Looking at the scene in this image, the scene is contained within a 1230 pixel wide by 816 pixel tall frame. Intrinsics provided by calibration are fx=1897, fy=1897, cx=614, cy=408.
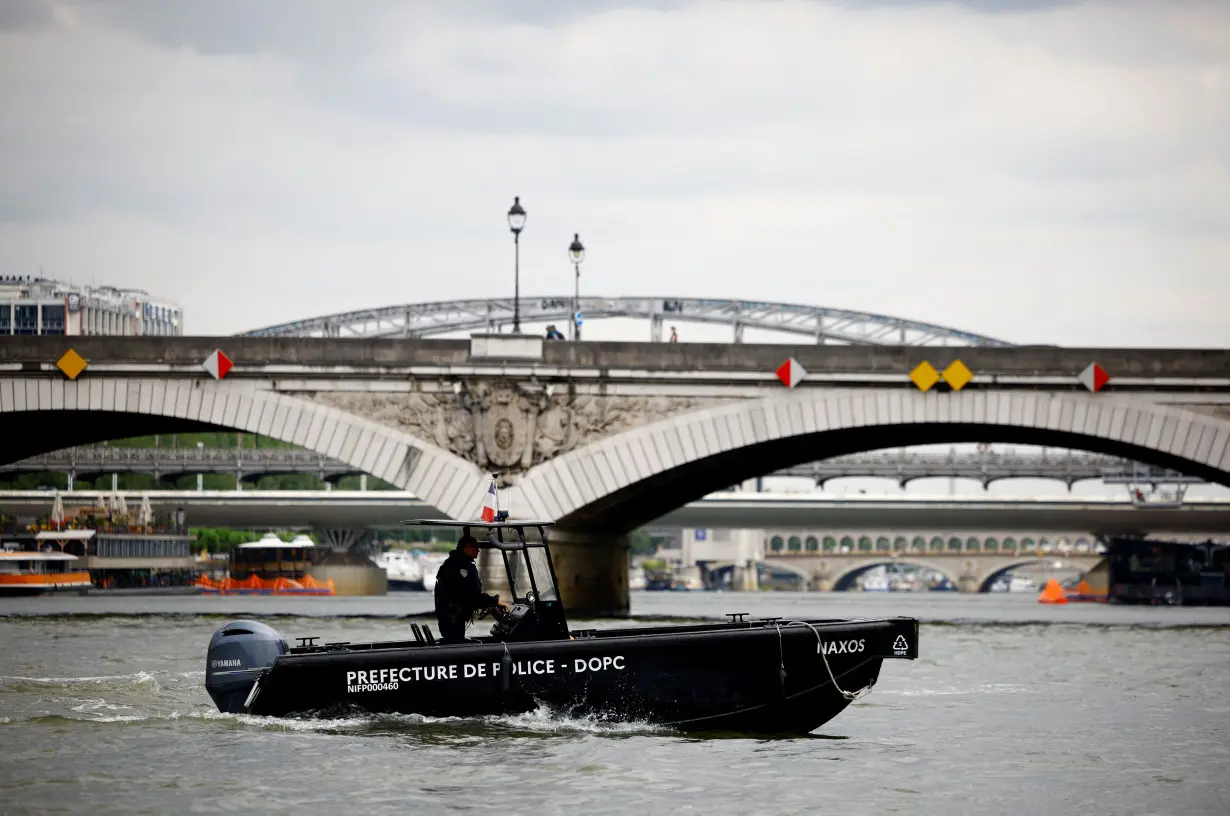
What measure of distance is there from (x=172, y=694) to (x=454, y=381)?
80.1 feet

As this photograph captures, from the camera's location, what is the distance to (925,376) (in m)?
51.6

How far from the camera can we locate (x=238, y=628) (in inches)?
954

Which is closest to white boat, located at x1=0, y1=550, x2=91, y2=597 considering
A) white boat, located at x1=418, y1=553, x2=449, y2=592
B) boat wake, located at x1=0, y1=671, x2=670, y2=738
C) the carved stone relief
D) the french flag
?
the carved stone relief

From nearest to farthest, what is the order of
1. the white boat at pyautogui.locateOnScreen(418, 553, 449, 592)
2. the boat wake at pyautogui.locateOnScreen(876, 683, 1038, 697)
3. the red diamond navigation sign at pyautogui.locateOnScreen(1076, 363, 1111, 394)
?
the boat wake at pyautogui.locateOnScreen(876, 683, 1038, 697)
the red diamond navigation sign at pyautogui.locateOnScreen(1076, 363, 1111, 394)
the white boat at pyautogui.locateOnScreen(418, 553, 449, 592)

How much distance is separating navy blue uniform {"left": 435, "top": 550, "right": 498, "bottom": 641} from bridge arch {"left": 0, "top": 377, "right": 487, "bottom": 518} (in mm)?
27866

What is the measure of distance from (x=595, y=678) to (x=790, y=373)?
1169 inches

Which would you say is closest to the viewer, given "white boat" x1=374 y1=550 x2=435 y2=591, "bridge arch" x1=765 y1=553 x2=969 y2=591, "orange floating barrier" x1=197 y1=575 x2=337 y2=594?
"orange floating barrier" x1=197 y1=575 x2=337 y2=594

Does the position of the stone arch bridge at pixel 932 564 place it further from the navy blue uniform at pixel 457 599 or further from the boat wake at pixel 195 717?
the navy blue uniform at pixel 457 599

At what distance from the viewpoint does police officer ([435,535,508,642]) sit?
78.7ft

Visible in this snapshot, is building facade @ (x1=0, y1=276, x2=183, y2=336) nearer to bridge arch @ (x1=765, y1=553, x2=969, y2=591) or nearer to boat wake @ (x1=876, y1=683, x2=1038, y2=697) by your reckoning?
bridge arch @ (x1=765, y1=553, x2=969, y2=591)

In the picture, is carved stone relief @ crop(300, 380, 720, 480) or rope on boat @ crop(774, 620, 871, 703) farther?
carved stone relief @ crop(300, 380, 720, 480)

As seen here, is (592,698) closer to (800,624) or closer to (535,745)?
(535,745)

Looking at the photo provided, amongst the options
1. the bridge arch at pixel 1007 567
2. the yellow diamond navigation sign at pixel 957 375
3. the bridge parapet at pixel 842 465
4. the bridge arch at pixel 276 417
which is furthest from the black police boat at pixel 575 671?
the bridge arch at pixel 1007 567

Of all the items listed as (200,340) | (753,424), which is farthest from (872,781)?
(200,340)
